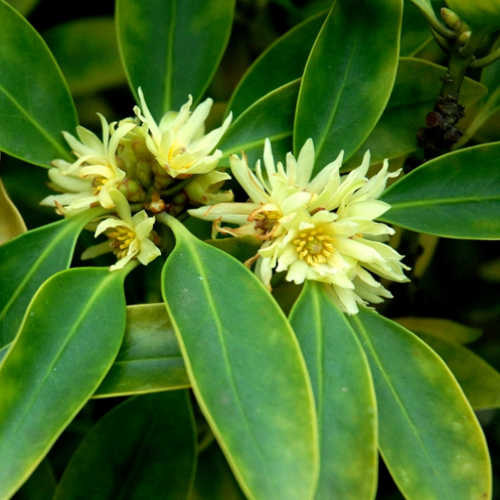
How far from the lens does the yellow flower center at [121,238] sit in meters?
1.00

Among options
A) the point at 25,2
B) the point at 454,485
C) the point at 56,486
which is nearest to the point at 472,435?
the point at 454,485

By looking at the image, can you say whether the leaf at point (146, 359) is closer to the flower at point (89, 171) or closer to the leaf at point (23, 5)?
the flower at point (89, 171)

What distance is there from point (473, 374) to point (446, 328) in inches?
6.0

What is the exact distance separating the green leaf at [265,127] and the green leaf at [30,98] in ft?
0.99

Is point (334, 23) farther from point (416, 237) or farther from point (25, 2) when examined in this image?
point (25, 2)

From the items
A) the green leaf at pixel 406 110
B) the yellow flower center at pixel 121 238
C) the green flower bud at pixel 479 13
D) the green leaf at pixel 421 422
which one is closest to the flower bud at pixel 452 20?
the green flower bud at pixel 479 13

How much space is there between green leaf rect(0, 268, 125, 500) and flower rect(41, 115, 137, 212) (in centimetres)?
13

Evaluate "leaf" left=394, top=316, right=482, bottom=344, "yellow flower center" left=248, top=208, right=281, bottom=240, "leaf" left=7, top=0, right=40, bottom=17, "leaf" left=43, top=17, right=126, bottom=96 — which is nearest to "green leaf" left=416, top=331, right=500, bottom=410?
"leaf" left=394, top=316, right=482, bottom=344

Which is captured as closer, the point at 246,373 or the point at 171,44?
the point at 246,373

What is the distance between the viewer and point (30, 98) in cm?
109

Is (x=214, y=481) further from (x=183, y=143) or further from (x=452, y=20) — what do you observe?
(x=452, y=20)

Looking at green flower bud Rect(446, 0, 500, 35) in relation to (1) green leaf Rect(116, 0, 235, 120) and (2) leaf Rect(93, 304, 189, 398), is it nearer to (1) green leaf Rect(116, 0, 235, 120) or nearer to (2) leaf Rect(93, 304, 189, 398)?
(1) green leaf Rect(116, 0, 235, 120)

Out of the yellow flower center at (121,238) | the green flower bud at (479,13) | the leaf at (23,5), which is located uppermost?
the green flower bud at (479,13)

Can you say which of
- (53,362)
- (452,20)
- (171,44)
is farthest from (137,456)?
(452,20)
